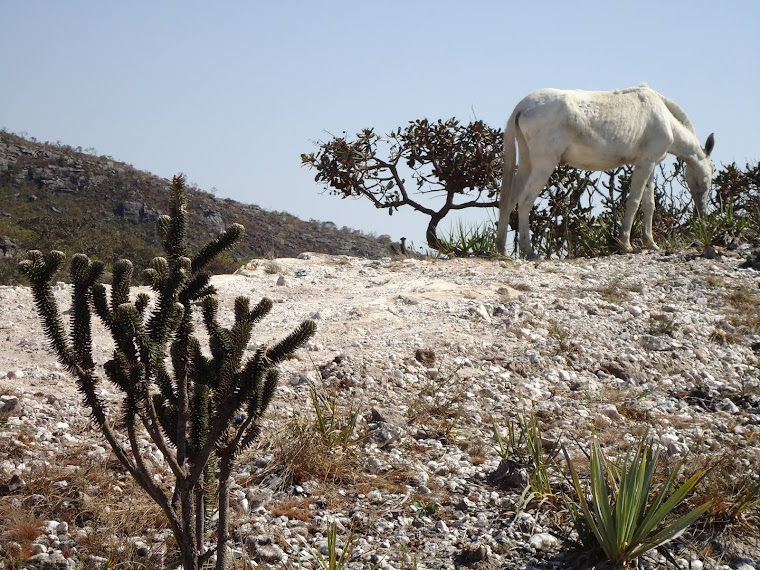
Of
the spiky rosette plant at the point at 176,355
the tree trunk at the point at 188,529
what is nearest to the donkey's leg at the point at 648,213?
the spiky rosette plant at the point at 176,355

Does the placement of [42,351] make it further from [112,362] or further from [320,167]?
[320,167]

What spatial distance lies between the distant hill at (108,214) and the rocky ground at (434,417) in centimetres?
1535

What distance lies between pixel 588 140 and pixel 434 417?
20.2 feet

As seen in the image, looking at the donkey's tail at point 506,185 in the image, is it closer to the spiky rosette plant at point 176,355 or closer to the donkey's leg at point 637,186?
the donkey's leg at point 637,186

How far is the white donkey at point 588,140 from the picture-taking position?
1013 centimetres

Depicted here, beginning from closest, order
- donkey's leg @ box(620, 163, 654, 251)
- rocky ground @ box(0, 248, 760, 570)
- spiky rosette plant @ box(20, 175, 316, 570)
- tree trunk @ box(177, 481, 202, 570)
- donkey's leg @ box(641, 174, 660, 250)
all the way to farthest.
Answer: spiky rosette plant @ box(20, 175, 316, 570) < tree trunk @ box(177, 481, 202, 570) < rocky ground @ box(0, 248, 760, 570) < donkey's leg @ box(620, 163, 654, 251) < donkey's leg @ box(641, 174, 660, 250)

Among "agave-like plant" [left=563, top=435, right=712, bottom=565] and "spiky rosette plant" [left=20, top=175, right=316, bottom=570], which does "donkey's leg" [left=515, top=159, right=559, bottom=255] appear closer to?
"agave-like plant" [left=563, top=435, right=712, bottom=565]

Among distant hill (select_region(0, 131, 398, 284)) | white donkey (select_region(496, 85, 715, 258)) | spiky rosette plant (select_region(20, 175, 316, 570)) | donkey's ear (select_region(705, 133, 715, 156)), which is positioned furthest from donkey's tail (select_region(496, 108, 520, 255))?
distant hill (select_region(0, 131, 398, 284))

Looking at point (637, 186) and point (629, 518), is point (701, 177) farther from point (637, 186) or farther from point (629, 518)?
point (629, 518)

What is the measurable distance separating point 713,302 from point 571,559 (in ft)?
19.5

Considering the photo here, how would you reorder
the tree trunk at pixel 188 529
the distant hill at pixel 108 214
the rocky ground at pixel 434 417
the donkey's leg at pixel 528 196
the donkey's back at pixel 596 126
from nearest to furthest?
the tree trunk at pixel 188 529 → the rocky ground at pixel 434 417 → the donkey's back at pixel 596 126 → the donkey's leg at pixel 528 196 → the distant hill at pixel 108 214

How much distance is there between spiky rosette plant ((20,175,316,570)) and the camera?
9.49ft

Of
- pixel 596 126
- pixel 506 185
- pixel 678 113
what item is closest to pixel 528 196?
pixel 506 185

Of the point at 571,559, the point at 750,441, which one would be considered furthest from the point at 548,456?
the point at 750,441
